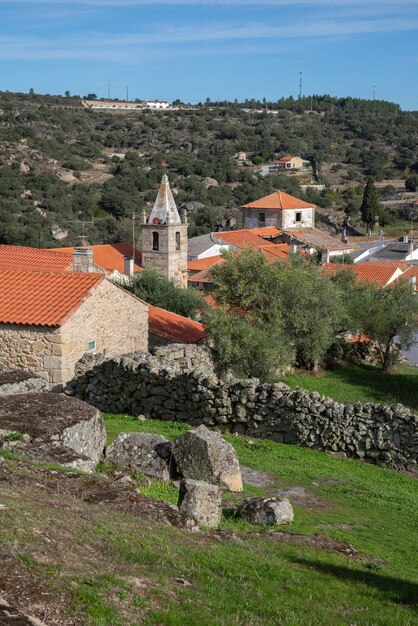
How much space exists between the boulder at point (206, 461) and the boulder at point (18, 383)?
3638mm

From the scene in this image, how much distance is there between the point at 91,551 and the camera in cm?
673

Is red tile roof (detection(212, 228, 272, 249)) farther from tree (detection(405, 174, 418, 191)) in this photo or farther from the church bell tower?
tree (detection(405, 174, 418, 191))

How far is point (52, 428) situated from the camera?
1086cm

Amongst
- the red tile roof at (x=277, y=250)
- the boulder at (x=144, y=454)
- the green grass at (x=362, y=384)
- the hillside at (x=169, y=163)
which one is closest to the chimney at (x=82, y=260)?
the green grass at (x=362, y=384)

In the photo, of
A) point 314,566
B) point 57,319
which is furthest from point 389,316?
point 314,566

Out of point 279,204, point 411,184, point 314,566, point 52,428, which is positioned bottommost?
point 314,566

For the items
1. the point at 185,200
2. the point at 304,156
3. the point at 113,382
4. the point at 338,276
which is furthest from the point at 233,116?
the point at 113,382

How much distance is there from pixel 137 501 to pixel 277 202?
58045mm

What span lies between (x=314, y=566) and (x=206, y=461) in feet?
11.1

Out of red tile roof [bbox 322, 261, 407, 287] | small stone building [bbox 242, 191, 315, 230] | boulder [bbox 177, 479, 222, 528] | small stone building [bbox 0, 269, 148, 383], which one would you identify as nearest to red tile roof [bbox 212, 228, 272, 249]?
red tile roof [bbox 322, 261, 407, 287]

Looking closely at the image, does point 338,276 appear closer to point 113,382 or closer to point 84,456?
point 113,382

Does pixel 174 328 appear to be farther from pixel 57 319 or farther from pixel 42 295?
pixel 57 319

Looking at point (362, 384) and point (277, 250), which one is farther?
point (277, 250)

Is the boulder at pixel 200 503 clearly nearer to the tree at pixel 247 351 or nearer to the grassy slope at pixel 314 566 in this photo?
the grassy slope at pixel 314 566
